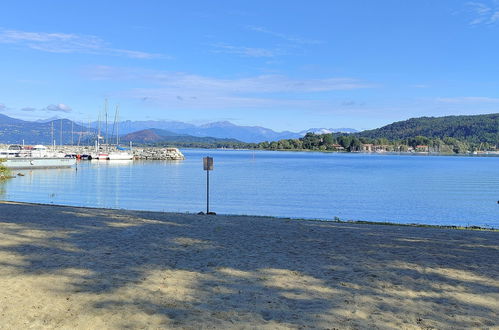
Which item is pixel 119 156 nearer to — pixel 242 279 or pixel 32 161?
pixel 32 161

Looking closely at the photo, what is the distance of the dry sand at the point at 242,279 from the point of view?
19.1 feet

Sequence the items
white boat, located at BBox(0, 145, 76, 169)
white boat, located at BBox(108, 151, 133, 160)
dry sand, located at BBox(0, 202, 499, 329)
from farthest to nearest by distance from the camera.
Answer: white boat, located at BBox(108, 151, 133, 160)
white boat, located at BBox(0, 145, 76, 169)
dry sand, located at BBox(0, 202, 499, 329)

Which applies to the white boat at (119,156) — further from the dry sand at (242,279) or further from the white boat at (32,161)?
the dry sand at (242,279)

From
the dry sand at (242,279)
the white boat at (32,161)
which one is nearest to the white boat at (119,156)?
the white boat at (32,161)

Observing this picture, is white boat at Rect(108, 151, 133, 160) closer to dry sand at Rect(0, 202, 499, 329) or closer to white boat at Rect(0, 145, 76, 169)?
white boat at Rect(0, 145, 76, 169)

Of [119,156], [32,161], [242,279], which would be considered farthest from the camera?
[119,156]

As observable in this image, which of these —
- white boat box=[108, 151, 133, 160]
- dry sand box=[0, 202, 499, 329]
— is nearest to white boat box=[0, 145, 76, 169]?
white boat box=[108, 151, 133, 160]

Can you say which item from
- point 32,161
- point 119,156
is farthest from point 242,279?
point 119,156

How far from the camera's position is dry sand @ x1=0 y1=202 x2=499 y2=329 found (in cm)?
582

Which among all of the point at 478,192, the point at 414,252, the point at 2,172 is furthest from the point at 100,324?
the point at 2,172

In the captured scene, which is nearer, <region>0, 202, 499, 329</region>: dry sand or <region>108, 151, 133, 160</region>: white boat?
<region>0, 202, 499, 329</region>: dry sand

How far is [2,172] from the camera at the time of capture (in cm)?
4678

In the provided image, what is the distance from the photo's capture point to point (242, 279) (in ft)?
24.8

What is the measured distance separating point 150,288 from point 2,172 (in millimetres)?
46970
